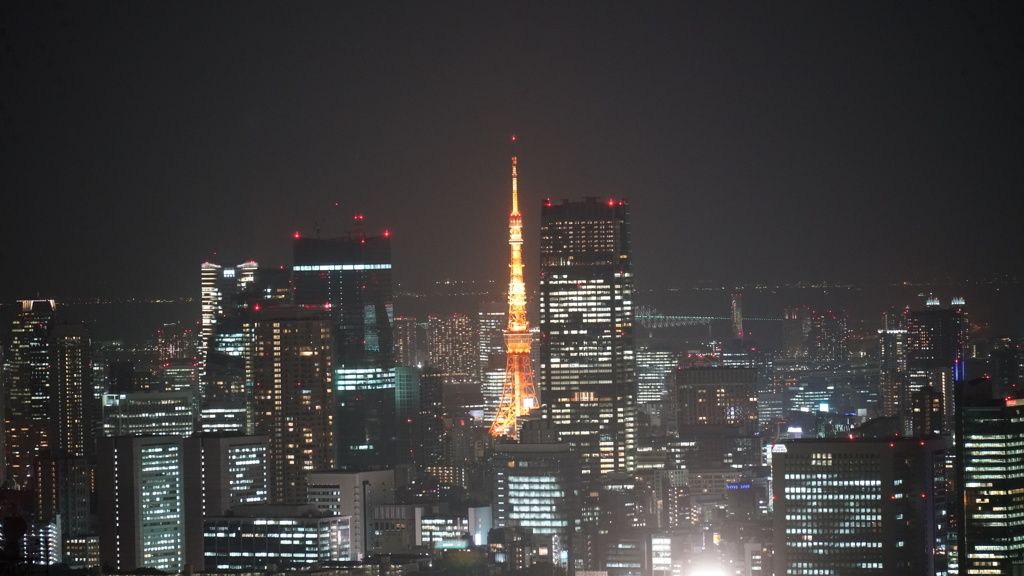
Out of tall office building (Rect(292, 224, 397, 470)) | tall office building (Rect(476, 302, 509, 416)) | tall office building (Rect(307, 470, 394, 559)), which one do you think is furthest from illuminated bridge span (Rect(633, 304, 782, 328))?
tall office building (Rect(307, 470, 394, 559))

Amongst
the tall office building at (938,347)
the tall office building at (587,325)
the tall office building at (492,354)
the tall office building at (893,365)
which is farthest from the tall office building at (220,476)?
the tall office building at (938,347)

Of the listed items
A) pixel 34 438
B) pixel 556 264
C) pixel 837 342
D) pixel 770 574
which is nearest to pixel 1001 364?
pixel 770 574

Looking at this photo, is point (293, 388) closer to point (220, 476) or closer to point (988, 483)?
point (220, 476)

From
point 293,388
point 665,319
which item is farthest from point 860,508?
point 293,388

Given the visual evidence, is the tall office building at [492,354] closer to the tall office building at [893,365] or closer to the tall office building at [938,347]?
the tall office building at [893,365]

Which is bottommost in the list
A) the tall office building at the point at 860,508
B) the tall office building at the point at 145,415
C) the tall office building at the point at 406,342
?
the tall office building at the point at 860,508
